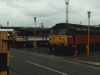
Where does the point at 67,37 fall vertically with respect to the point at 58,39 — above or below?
above

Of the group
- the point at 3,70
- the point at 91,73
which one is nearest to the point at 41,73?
the point at 91,73

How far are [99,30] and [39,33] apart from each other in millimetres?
11007

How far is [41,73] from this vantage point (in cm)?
863

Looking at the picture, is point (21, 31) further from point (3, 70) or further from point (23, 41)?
point (3, 70)

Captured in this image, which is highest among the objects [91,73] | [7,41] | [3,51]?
[7,41]

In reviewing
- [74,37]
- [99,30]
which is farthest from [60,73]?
[99,30]

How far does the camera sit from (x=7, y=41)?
2848mm

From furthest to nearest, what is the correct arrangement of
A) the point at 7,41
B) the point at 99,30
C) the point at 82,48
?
1. the point at 99,30
2. the point at 82,48
3. the point at 7,41

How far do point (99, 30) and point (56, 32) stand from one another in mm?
8144

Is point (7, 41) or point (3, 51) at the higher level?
point (7, 41)

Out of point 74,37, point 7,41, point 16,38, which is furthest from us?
point 16,38

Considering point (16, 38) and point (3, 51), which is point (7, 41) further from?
Result: point (16, 38)

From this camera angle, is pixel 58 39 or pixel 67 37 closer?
pixel 67 37

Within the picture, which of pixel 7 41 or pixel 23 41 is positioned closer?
pixel 7 41
